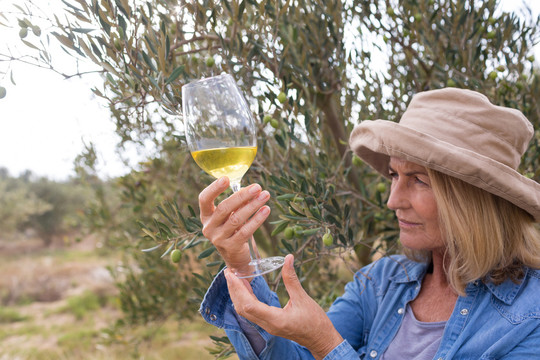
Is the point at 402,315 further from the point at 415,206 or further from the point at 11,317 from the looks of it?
the point at 11,317

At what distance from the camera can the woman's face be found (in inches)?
68.2

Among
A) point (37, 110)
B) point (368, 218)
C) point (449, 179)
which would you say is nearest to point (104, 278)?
point (37, 110)

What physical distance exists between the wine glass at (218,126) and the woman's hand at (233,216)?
76mm

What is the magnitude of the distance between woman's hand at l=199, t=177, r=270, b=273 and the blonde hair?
0.75 m

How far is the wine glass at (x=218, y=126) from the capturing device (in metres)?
1.29

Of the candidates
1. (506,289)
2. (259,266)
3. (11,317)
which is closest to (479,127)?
(506,289)

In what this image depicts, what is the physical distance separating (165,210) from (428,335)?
117 centimetres

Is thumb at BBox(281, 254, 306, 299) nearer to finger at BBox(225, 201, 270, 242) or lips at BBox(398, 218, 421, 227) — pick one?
finger at BBox(225, 201, 270, 242)

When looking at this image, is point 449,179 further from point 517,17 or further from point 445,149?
point 517,17

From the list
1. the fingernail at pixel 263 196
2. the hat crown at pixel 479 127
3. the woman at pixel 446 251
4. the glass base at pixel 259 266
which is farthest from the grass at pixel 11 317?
the hat crown at pixel 479 127

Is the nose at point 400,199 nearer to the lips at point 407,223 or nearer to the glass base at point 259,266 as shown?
the lips at point 407,223

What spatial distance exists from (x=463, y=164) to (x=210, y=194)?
2.84ft

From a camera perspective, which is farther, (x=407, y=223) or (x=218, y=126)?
(x=407, y=223)

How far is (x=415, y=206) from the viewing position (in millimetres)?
1746
